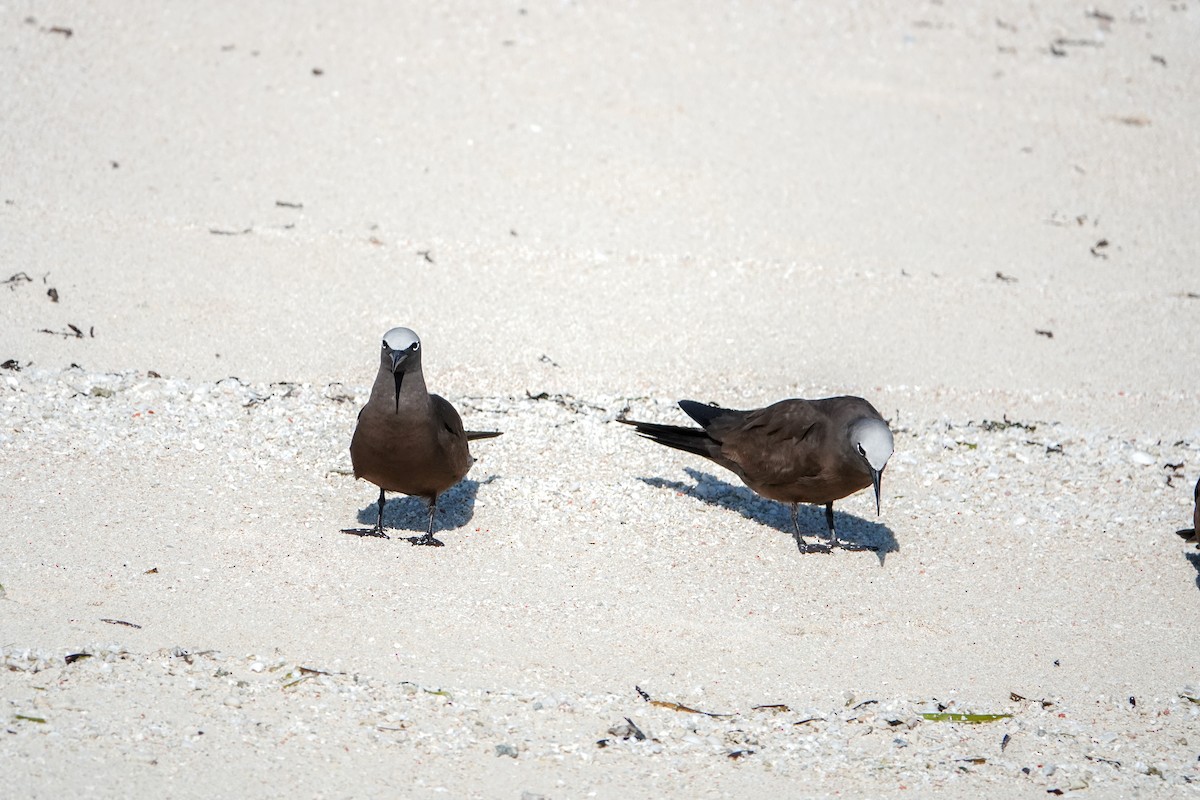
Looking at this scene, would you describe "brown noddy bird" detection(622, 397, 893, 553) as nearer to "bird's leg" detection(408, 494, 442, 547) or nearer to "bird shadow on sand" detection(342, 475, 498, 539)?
"bird shadow on sand" detection(342, 475, 498, 539)

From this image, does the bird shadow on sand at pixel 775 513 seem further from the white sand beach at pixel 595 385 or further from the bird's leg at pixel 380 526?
the bird's leg at pixel 380 526

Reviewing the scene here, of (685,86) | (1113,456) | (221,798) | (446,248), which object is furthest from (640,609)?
(685,86)

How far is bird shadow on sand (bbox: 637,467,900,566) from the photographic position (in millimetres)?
7480

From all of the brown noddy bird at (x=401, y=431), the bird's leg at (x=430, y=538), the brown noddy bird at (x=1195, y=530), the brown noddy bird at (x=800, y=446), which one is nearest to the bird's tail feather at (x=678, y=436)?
the brown noddy bird at (x=800, y=446)

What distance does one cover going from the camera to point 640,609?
21.0ft

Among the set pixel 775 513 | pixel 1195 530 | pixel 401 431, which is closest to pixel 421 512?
pixel 401 431

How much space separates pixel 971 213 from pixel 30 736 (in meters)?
9.14

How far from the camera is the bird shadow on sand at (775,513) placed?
24.5 ft

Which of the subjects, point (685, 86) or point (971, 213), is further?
point (685, 86)

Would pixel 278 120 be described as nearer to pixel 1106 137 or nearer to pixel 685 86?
pixel 685 86

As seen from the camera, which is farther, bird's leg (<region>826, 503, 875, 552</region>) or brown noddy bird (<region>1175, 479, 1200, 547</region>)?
bird's leg (<region>826, 503, 875, 552</region>)

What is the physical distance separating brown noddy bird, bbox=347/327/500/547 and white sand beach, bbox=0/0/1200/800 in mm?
463

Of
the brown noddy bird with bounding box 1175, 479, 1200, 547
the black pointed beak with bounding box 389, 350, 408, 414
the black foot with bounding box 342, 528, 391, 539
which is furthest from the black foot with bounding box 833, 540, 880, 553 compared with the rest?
the black pointed beak with bounding box 389, 350, 408, 414

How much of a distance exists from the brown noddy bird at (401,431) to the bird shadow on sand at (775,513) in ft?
5.30
